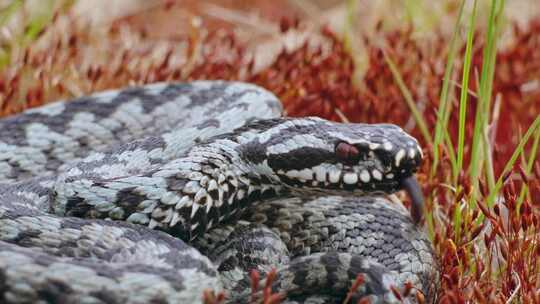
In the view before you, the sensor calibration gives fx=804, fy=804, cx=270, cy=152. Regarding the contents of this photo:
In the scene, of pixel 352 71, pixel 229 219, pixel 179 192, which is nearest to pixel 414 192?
pixel 229 219

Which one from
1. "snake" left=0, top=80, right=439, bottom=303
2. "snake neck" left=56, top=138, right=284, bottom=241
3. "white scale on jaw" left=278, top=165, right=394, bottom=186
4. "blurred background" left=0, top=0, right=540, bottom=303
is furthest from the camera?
"blurred background" left=0, top=0, right=540, bottom=303

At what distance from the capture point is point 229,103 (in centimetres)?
597

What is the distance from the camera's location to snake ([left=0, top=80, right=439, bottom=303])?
11.6ft

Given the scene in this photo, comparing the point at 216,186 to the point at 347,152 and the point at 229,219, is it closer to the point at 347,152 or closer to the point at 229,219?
the point at 229,219

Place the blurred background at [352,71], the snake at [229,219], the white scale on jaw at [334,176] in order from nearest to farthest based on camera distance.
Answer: the snake at [229,219] → the white scale on jaw at [334,176] → the blurred background at [352,71]

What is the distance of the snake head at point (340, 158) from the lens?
4461mm

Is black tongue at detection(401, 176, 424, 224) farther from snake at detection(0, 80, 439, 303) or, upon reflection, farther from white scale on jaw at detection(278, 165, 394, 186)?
white scale on jaw at detection(278, 165, 394, 186)

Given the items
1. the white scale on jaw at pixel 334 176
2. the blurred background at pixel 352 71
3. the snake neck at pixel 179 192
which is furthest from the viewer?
the blurred background at pixel 352 71

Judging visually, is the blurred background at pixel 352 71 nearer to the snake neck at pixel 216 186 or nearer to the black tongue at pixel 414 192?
the black tongue at pixel 414 192

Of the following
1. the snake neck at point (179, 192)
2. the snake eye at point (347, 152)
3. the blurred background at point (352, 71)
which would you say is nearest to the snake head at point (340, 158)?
the snake eye at point (347, 152)

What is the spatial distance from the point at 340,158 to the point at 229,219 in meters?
0.83

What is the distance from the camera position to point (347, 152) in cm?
448

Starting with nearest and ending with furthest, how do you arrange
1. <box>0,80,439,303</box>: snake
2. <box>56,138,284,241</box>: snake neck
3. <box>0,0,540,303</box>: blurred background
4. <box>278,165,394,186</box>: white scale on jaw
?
<box>0,80,439,303</box>: snake < <box>56,138,284,241</box>: snake neck < <box>278,165,394,186</box>: white scale on jaw < <box>0,0,540,303</box>: blurred background

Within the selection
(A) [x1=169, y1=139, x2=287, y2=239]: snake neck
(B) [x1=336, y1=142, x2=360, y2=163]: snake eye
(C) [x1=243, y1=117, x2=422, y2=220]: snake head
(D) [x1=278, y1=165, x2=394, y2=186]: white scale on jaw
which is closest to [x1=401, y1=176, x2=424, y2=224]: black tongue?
(C) [x1=243, y1=117, x2=422, y2=220]: snake head
